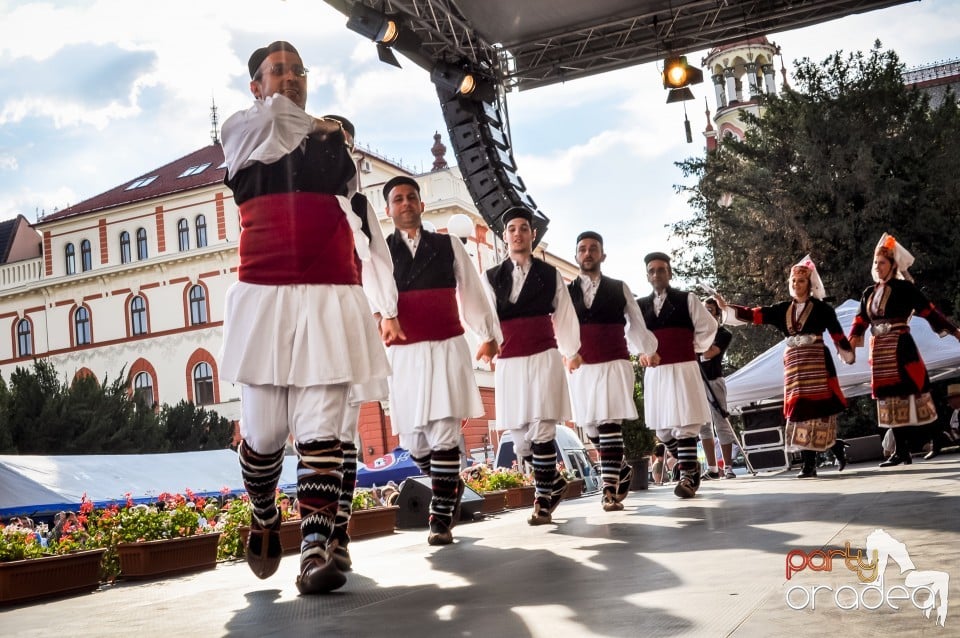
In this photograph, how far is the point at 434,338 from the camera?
637 centimetres

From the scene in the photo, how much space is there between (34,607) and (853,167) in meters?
21.5

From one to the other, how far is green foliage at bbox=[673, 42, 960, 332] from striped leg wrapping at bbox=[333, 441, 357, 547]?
1941cm

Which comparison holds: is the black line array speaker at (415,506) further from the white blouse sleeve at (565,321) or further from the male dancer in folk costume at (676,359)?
the male dancer in folk costume at (676,359)

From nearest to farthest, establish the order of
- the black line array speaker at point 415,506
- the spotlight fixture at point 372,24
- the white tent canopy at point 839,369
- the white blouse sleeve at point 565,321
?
the white blouse sleeve at point 565,321 < the black line array speaker at point 415,506 < the spotlight fixture at point 372,24 < the white tent canopy at point 839,369

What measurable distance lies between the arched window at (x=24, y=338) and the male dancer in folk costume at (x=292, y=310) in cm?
4849

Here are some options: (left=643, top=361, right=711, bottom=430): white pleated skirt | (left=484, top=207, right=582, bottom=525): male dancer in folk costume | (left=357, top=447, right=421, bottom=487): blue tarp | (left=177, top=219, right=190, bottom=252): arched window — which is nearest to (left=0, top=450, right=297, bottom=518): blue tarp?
(left=357, top=447, right=421, bottom=487): blue tarp

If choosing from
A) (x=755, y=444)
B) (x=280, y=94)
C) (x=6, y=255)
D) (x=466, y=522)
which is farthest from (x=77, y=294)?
(x=280, y=94)

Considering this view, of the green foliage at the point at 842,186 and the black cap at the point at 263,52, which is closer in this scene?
the black cap at the point at 263,52

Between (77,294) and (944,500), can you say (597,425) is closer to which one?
(944,500)

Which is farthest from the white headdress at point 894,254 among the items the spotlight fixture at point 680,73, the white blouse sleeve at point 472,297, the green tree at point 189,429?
the green tree at point 189,429

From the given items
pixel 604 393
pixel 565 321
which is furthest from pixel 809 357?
pixel 565 321

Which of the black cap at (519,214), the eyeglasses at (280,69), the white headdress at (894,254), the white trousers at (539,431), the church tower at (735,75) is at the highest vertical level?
the church tower at (735,75)

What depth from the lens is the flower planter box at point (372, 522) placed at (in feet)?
24.3

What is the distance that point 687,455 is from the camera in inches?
351
